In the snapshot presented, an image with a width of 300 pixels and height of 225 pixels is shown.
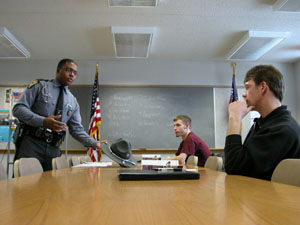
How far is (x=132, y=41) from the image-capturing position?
14.3ft

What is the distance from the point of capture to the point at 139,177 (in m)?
0.95

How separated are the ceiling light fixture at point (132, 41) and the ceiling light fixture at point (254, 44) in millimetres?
1593

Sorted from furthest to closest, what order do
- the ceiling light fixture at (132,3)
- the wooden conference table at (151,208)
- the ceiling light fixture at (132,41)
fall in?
the ceiling light fixture at (132,41) → the ceiling light fixture at (132,3) → the wooden conference table at (151,208)

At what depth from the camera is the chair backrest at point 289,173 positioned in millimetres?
974

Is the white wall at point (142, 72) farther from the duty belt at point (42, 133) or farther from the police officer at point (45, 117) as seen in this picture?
the duty belt at point (42, 133)

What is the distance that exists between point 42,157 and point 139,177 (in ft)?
4.72

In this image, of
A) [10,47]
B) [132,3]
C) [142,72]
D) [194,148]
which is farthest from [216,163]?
[10,47]

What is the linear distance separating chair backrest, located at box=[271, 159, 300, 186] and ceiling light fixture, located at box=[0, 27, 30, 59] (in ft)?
14.3

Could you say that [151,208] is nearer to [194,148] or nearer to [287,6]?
[194,148]

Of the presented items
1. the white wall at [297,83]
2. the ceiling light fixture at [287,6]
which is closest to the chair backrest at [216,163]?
the ceiling light fixture at [287,6]

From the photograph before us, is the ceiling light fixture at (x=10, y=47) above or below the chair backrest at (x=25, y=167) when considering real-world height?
above

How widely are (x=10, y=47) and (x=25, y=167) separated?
395 cm

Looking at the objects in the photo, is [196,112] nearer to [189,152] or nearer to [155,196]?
[189,152]

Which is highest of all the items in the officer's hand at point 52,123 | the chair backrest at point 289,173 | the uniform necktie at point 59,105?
the uniform necktie at point 59,105
